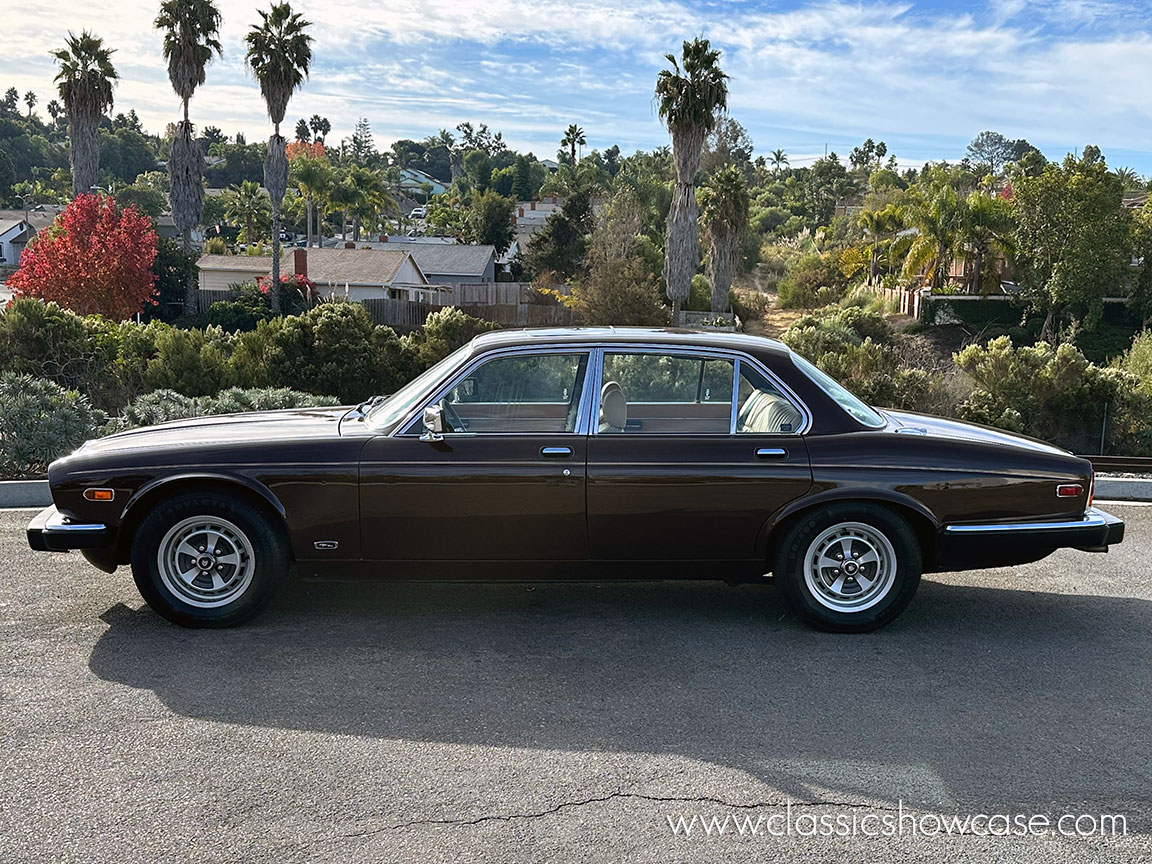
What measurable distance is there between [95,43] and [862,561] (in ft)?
180

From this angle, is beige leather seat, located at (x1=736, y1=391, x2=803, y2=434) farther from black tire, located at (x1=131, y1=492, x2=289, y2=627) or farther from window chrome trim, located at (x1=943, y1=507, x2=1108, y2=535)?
black tire, located at (x1=131, y1=492, x2=289, y2=627)

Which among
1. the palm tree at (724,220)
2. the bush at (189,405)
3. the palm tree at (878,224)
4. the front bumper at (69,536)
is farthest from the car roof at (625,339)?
the palm tree at (878,224)

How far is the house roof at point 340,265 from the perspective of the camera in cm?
5394

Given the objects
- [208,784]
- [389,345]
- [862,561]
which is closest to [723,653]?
[862,561]

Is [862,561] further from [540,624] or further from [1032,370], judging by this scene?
[1032,370]

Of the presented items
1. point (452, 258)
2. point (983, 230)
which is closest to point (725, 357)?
point (983, 230)

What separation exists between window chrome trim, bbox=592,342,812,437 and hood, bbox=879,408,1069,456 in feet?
1.99

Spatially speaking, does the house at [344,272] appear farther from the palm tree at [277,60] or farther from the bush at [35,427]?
the bush at [35,427]

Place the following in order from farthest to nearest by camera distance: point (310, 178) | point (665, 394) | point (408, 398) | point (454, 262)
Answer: point (310, 178)
point (454, 262)
point (665, 394)
point (408, 398)

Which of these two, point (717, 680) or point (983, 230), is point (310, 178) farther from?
point (717, 680)

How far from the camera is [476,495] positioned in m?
5.54

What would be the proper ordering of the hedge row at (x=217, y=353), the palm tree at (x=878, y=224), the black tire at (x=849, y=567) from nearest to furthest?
the black tire at (x=849, y=567) < the hedge row at (x=217, y=353) < the palm tree at (x=878, y=224)

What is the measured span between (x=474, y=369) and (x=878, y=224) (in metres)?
55.8

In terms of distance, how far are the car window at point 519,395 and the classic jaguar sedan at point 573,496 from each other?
0.01 metres
